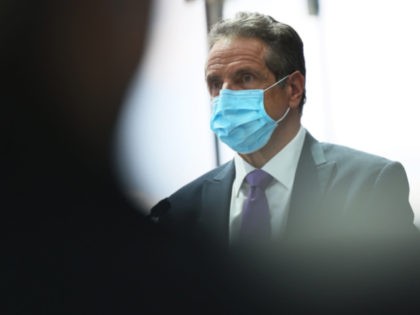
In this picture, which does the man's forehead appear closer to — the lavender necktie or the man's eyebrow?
the man's eyebrow

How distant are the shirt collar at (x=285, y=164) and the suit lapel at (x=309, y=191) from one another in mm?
12

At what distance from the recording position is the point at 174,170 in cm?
94

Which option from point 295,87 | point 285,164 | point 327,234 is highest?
point 295,87

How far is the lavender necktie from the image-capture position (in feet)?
2.83

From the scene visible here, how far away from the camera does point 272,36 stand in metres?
0.86

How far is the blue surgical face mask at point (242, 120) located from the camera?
0.87 meters

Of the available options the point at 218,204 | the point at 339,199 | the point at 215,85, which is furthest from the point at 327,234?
the point at 215,85

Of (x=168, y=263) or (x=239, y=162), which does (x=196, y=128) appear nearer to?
(x=239, y=162)

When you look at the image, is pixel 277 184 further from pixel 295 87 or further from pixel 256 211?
pixel 295 87

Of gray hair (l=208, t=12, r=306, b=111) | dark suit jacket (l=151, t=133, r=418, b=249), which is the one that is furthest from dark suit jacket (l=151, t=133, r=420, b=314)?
gray hair (l=208, t=12, r=306, b=111)

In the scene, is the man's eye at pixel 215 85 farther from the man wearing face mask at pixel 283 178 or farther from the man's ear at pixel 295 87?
the man's ear at pixel 295 87

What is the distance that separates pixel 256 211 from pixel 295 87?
0.21m

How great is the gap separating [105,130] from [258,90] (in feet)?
0.97

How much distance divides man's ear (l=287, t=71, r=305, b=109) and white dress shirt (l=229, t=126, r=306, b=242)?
43 millimetres
